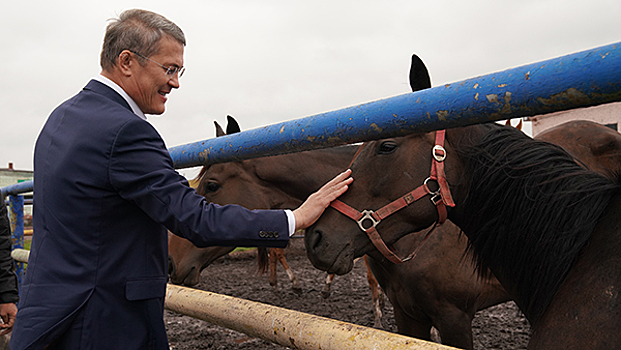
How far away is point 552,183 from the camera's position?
1.57 metres

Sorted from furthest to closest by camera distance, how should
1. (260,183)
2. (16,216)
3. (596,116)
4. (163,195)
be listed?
(596,116) < (16,216) < (260,183) < (163,195)

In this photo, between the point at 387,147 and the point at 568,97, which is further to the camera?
the point at 387,147

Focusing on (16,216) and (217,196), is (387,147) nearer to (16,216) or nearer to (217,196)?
(217,196)

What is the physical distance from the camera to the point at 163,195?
121 centimetres

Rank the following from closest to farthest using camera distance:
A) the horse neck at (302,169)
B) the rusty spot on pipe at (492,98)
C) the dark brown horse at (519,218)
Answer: the rusty spot on pipe at (492,98)
the dark brown horse at (519,218)
the horse neck at (302,169)

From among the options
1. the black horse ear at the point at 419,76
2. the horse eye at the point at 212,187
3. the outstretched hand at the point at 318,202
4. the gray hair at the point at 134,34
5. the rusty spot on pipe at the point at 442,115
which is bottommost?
the horse eye at the point at 212,187

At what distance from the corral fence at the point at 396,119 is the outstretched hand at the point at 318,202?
0.19 m

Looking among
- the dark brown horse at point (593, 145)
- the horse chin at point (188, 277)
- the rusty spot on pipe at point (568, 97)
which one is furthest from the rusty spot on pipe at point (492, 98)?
the dark brown horse at point (593, 145)

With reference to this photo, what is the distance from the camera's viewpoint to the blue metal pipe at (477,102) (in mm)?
901

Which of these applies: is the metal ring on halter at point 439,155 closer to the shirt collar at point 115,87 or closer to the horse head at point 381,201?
the horse head at point 381,201

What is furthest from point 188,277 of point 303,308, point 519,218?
point 303,308

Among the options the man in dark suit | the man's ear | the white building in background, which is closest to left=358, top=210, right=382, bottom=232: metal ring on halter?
the man in dark suit

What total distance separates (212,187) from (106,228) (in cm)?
252

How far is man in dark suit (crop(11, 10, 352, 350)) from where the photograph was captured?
119 cm
